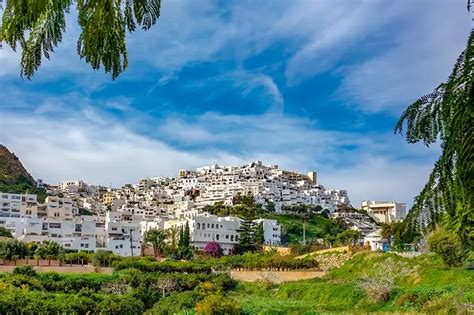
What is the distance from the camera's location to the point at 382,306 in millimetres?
22047

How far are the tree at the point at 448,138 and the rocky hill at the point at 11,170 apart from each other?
8307 cm

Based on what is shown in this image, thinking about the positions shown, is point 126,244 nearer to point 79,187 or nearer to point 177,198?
point 177,198

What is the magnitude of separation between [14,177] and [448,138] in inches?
3457

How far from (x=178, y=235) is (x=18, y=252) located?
20.8 meters

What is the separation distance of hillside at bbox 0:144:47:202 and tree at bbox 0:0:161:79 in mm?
75498

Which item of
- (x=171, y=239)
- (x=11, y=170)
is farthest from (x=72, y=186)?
(x=171, y=239)

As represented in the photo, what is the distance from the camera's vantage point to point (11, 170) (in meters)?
85.8

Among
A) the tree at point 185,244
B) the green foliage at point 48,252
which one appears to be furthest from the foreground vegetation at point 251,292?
the tree at point 185,244

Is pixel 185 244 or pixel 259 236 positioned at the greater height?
pixel 259 236

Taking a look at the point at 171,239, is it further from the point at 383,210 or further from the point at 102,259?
the point at 383,210

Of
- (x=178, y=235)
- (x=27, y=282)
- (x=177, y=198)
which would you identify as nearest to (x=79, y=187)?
(x=177, y=198)

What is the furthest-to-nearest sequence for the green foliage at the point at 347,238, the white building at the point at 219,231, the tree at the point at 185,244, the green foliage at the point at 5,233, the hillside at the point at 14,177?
1. the hillside at the point at 14,177
2. the white building at the point at 219,231
3. the green foliage at the point at 5,233
4. the green foliage at the point at 347,238
5. the tree at the point at 185,244

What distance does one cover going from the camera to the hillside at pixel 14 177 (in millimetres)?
76062

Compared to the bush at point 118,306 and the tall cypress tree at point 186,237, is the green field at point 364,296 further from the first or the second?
the tall cypress tree at point 186,237
